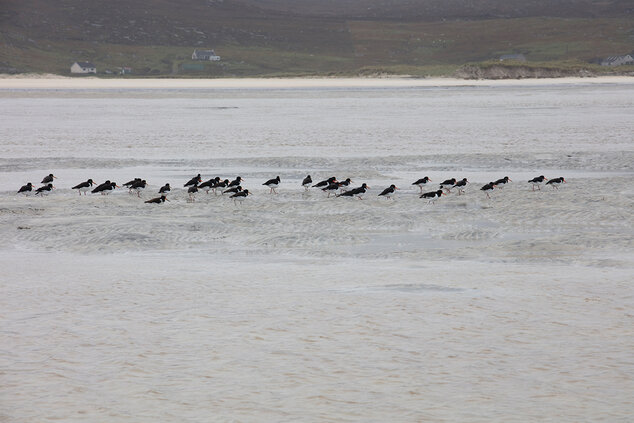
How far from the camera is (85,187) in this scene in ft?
72.6

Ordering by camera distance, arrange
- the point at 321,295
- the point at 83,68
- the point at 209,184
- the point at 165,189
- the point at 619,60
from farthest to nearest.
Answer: the point at 83,68
the point at 619,60
the point at 209,184
the point at 165,189
the point at 321,295

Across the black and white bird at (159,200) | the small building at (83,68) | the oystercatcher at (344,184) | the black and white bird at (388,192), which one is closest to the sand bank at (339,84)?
A: the oystercatcher at (344,184)

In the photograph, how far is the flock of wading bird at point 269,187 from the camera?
1998 centimetres

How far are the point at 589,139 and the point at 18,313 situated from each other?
26.3 m

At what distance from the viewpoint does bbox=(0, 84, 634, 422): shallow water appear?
24.9ft

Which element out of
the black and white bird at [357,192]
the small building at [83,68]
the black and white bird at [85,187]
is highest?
the small building at [83,68]

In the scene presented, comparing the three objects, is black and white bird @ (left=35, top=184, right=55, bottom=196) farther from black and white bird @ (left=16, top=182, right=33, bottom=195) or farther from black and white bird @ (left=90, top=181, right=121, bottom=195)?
black and white bird @ (left=90, top=181, right=121, bottom=195)

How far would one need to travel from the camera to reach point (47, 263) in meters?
13.7

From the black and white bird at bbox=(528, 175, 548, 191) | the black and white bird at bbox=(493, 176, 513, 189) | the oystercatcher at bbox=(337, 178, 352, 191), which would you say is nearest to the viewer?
the black and white bird at bbox=(528, 175, 548, 191)

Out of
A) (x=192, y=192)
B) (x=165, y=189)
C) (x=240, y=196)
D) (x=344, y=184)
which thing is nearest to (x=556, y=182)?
(x=344, y=184)

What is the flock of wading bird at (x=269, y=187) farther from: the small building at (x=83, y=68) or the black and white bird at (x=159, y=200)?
the small building at (x=83, y=68)

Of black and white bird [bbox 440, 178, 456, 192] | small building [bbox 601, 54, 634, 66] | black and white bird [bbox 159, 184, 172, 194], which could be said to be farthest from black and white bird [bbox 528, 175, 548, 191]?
small building [bbox 601, 54, 634, 66]

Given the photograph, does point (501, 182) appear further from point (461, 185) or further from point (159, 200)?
point (159, 200)

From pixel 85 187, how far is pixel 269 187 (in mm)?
4789
